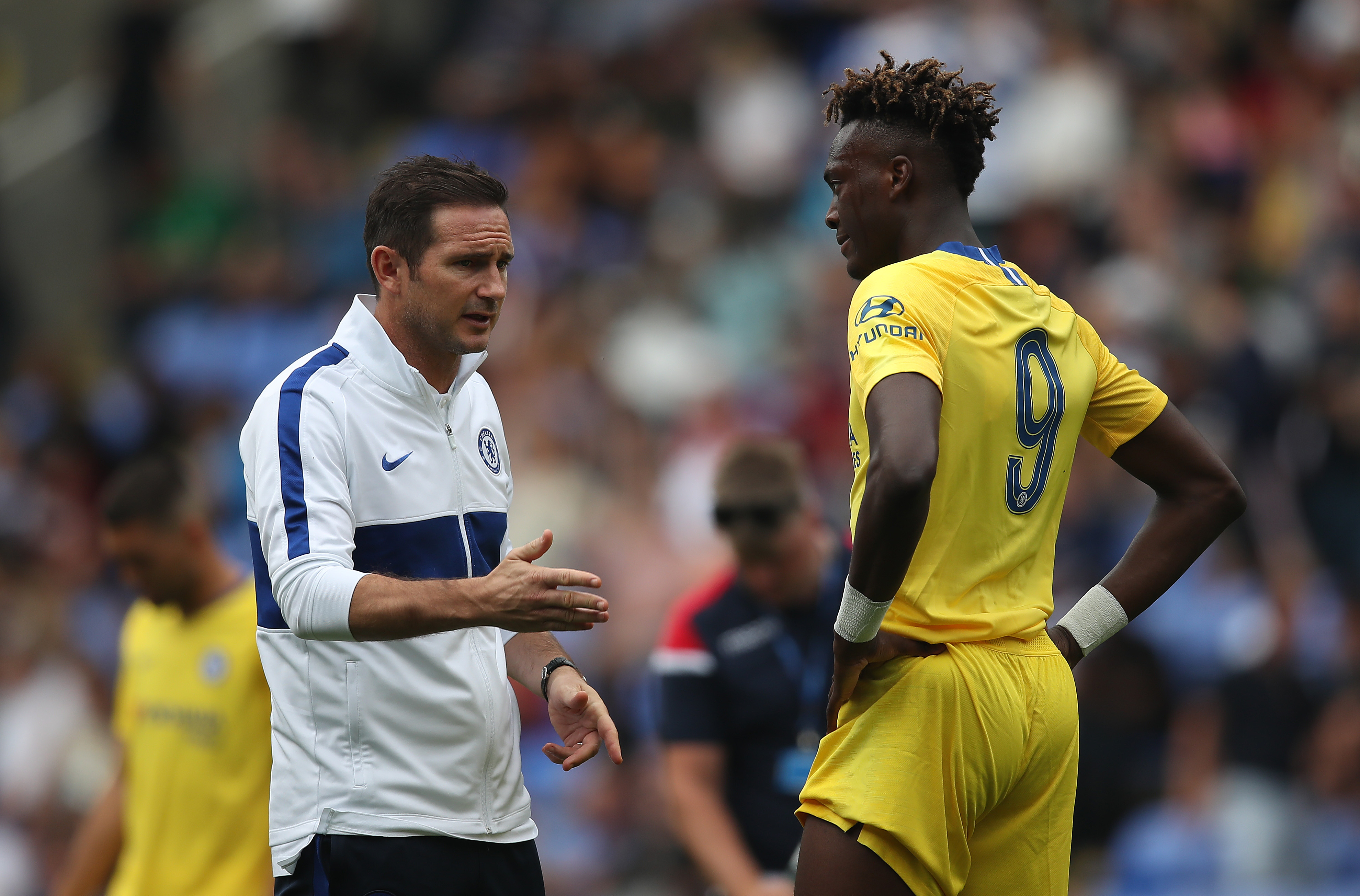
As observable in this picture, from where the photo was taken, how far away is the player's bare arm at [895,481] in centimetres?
339

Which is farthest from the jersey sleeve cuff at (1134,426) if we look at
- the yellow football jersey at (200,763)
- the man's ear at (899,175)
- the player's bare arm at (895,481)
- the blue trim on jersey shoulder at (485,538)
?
the yellow football jersey at (200,763)

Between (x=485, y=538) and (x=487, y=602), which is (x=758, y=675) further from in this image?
(x=487, y=602)

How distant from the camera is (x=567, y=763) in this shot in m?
3.71

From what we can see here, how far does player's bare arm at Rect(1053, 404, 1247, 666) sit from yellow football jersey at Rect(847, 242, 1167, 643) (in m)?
0.31

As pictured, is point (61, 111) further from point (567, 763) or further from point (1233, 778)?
point (567, 763)

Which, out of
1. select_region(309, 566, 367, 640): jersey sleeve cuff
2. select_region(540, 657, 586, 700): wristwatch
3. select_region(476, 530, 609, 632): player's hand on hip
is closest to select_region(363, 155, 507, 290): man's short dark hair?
select_region(309, 566, 367, 640): jersey sleeve cuff

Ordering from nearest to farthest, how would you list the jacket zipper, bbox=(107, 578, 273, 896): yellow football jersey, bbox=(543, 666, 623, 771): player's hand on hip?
bbox=(543, 666, 623, 771): player's hand on hip → the jacket zipper → bbox=(107, 578, 273, 896): yellow football jersey

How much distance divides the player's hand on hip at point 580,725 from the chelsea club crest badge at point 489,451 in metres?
0.64

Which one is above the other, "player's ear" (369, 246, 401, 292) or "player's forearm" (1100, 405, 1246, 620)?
"player's ear" (369, 246, 401, 292)

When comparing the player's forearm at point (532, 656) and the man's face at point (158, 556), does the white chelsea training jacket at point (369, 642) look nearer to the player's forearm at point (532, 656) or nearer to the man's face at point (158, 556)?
the player's forearm at point (532, 656)

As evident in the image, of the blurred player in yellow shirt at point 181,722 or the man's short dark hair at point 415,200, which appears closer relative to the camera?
the man's short dark hair at point 415,200

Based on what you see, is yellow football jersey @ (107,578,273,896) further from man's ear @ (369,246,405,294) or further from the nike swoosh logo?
man's ear @ (369,246,405,294)

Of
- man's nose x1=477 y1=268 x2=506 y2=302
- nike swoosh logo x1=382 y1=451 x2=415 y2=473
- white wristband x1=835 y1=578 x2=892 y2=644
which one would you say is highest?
man's nose x1=477 y1=268 x2=506 y2=302

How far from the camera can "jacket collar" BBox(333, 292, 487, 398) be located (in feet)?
12.8
